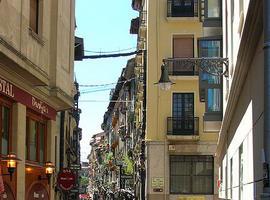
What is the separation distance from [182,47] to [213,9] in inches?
761

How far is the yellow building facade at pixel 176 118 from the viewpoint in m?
40.2

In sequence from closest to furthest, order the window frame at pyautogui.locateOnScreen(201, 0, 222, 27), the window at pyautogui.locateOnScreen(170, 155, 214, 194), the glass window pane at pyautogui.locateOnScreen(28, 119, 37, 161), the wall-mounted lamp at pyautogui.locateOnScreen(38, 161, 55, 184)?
the glass window pane at pyautogui.locateOnScreen(28, 119, 37, 161) < the wall-mounted lamp at pyautogui.locateOnScreen(38, 161, 55, 184) < the window frame at pyautogui.locateOnScreen(201, 0, 222, 27) < the window at pyautogui.locateOnScreen(170, 155, 214, 194)

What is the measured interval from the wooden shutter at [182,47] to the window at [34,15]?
2168cm

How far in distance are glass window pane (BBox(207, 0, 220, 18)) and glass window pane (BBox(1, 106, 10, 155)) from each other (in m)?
6.97

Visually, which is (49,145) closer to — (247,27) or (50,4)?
(50,4)

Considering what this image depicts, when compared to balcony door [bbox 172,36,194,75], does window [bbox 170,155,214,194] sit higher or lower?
lower

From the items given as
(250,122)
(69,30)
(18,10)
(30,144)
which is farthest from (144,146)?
(250,122)

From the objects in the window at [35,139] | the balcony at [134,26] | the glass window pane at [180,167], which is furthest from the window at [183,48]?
the balcony at [134,26]

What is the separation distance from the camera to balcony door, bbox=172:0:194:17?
134ft

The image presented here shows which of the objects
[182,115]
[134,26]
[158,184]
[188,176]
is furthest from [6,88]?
[134,26]

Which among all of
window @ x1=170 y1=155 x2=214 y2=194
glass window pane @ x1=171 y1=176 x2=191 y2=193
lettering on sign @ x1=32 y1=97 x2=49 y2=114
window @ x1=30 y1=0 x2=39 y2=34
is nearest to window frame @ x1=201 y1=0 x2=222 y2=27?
window @ x1=30 y1=0 x2=39 y2=34

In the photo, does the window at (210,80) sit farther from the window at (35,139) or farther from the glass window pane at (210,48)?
the window at (35,139)

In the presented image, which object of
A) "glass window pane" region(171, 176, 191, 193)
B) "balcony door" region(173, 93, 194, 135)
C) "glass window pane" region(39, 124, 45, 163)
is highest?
"balcony door" region(173, 93, 194, 135)

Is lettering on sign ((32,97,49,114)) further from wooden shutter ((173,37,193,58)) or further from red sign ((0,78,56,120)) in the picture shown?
wooden shutter ((173,37,193,58))
